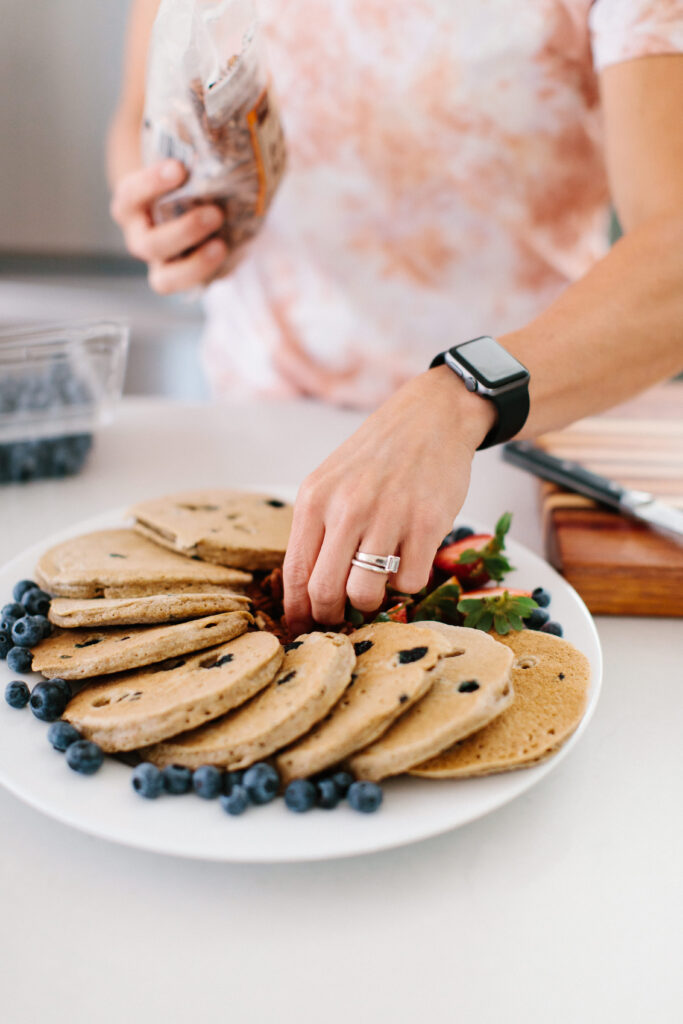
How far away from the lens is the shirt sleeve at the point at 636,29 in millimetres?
1177

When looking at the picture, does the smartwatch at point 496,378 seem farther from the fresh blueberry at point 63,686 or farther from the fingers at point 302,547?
the fresh blueberry at point 63,686

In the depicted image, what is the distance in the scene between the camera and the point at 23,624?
93 centimetres

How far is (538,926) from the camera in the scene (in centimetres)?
71

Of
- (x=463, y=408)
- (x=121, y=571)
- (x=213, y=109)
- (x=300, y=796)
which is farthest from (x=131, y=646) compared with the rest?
(x=213, y=109)

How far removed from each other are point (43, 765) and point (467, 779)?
402mm

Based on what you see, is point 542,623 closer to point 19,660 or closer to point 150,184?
point 19,660

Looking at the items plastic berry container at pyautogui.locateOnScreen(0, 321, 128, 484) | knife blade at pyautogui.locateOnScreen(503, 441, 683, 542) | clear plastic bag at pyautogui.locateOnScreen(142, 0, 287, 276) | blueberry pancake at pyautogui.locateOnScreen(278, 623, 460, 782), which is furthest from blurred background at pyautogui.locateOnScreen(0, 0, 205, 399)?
blueberry pancake at pyautogui.locateOnScreen(278, 623, 460, 782)

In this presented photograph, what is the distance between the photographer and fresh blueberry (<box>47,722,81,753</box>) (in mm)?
780

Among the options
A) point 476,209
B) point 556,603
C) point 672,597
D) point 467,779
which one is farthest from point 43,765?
point 476,209

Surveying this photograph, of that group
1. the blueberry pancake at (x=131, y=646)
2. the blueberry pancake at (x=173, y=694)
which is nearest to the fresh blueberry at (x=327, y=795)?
the blueberry pancake at (x=173, y=694)

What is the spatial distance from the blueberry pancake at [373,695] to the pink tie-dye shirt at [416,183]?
104 cm

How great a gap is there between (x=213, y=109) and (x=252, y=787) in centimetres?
89

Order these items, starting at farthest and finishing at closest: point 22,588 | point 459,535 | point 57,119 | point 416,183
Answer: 1. point 57,119
2. point 416,183
3. point 459,535
4. point 22,588

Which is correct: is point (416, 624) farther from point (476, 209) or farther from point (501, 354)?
point (476, 209)
